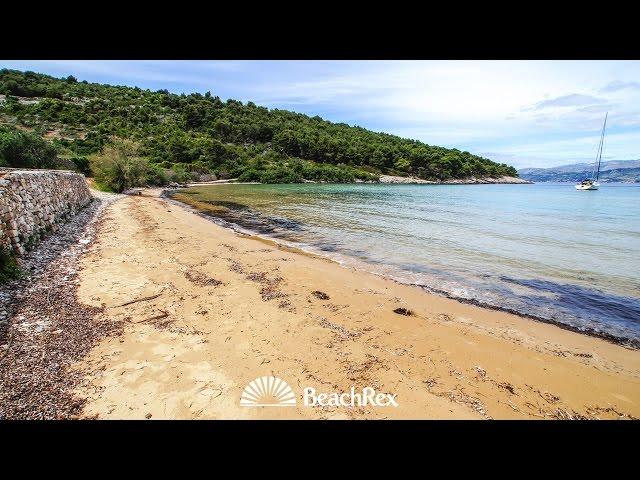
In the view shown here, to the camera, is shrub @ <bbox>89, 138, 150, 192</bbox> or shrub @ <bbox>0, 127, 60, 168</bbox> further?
shrub @ <bbox>89, 138, 150, 192</bbox>

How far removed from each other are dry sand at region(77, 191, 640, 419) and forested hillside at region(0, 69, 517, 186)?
129ft

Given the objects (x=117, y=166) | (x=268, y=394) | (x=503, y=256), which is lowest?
(x=268, y=394)

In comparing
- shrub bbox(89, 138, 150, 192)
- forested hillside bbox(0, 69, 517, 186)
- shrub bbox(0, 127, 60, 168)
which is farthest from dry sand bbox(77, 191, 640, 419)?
forested hillside bbox(0, 69, 517, 186)

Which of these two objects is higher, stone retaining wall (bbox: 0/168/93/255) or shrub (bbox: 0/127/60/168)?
shrub (bbox: 0/127/60/168)

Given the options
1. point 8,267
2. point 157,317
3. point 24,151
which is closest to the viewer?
point 157,317

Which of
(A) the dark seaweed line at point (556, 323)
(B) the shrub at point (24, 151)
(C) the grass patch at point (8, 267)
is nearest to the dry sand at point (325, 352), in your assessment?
(A) the dark seaweed line at point (556, 323)

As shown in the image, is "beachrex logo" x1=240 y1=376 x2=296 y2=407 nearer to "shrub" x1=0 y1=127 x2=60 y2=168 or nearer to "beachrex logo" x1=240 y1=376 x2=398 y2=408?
"beachrex logo" x1=240 y1=376 x2=398 y2=408

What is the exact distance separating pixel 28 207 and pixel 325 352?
37.4ft

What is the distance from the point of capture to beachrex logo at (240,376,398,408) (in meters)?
4.73

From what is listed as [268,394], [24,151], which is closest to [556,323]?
[268,394]

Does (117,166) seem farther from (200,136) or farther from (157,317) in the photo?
(200,136)

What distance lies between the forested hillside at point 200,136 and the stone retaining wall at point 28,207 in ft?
90.1

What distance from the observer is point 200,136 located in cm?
9150
